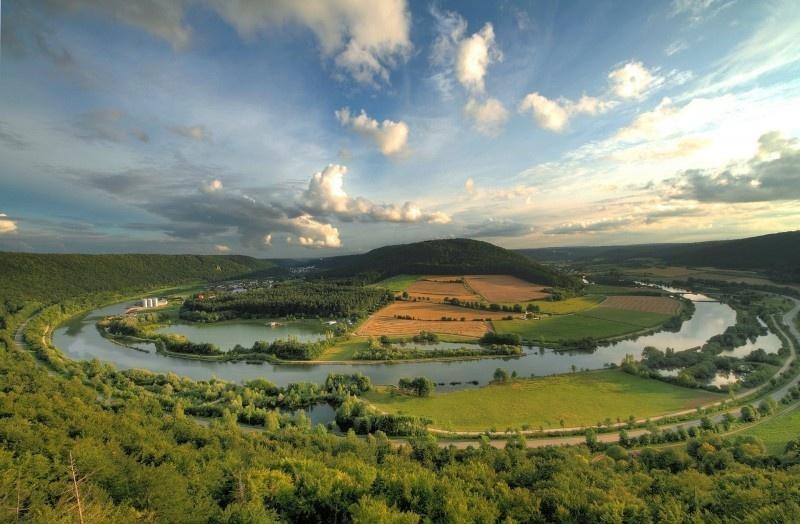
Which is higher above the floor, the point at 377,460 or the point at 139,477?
the point at 139,477

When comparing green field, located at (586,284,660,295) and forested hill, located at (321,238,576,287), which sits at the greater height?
A: forested hill, located at (321,238,576,287)

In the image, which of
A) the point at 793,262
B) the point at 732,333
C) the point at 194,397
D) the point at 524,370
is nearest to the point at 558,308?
the point at 732,333

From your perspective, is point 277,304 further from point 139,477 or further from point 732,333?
point 732,333

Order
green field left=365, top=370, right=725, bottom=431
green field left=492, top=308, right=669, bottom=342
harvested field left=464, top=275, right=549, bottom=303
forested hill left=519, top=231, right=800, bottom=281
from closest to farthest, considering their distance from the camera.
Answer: green field left=365, top=370, right=725, bottom=431 → green field left=492, top=308, right=669, bottom=342 → harvested field left=464, top=275, right=549, bottom=303 → forested hill left=519, top=231, right=800, bottom=281

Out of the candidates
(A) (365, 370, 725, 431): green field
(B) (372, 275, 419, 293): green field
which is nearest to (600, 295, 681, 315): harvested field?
(A) (365, 370, 725, 431): green field

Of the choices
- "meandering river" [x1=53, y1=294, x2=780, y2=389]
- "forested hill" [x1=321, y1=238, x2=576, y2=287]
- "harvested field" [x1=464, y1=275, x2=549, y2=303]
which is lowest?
"meandering river" [x1=53, y1=294, x2=780, y2=389]

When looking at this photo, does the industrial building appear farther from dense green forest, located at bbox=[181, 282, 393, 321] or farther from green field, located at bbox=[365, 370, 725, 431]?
green field, located at bbox=[365, 370, 725, 431]
